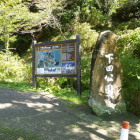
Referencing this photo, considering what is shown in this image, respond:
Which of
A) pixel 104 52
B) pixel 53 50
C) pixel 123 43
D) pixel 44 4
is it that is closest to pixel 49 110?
pixel 104 52

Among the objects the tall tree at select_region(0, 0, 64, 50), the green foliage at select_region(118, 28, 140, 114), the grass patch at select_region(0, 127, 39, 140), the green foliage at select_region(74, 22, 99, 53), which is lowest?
the grass patch at select_region(0, 127, 39, 140)

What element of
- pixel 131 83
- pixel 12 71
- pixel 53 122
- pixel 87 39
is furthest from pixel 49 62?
pixel 87 39

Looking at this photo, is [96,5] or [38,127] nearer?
[38,127]

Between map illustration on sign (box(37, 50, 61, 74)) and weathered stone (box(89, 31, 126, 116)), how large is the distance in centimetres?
238

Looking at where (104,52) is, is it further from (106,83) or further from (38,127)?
(38,127)

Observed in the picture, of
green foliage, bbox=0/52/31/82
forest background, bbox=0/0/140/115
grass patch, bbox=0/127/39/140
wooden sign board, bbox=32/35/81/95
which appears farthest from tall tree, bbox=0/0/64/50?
grass patch, bbox=0/127/39/140

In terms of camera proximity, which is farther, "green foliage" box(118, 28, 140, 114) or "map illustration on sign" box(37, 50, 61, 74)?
"map illustration on sign" box(37, 50, 61, 74)

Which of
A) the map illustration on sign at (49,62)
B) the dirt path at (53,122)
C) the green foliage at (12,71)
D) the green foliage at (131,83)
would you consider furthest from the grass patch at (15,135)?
the green foliage at (12,71)

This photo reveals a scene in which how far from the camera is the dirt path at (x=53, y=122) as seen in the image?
3422mm

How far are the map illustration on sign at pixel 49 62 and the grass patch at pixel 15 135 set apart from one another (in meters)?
3.63

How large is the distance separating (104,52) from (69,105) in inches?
73.3

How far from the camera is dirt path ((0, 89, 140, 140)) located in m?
3.42

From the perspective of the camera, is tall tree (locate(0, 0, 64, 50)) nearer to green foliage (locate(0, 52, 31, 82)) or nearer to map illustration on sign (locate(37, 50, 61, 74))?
green foliage (locate(0, 52, 31, 82))

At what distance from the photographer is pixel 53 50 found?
7.12 meters
